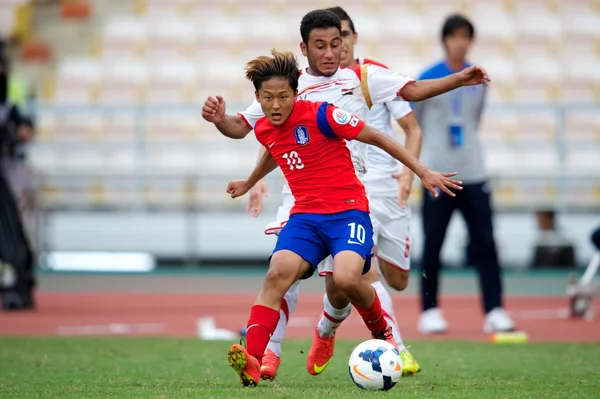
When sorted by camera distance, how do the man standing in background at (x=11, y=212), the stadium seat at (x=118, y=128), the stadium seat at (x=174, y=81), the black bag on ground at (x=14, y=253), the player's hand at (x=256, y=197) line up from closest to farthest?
the player's hand at (x=256, y=197)
the man standing in background at (x=11, y=212)
the black bag on ground at (x=14, y=253)
the stadium seat at (x=118, y=128)
the stadium seat at (x=174, y=81)

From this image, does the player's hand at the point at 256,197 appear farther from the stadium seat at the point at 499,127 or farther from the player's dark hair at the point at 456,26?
the stadium seat at the point at 499,127

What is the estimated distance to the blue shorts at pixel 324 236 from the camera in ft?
21.0

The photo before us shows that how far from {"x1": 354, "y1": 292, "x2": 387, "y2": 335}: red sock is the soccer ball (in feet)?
1.26

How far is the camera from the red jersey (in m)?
6.50

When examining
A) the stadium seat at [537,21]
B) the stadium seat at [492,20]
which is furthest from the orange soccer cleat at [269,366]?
the stadium seat at [537,21]

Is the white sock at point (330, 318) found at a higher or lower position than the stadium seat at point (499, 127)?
lower

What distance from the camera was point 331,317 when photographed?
6895 millimetres

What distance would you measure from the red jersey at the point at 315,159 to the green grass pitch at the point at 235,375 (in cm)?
107

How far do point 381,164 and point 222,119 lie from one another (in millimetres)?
1738

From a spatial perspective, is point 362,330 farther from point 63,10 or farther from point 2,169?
point 63,10

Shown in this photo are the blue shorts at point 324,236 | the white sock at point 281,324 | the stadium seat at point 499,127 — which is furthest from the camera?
the stadium seat at point 499,127

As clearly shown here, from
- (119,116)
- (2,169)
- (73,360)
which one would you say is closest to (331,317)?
(73,360)

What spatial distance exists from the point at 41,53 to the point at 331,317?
15.9 meters

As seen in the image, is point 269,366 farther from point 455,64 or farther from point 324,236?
point 455,64
